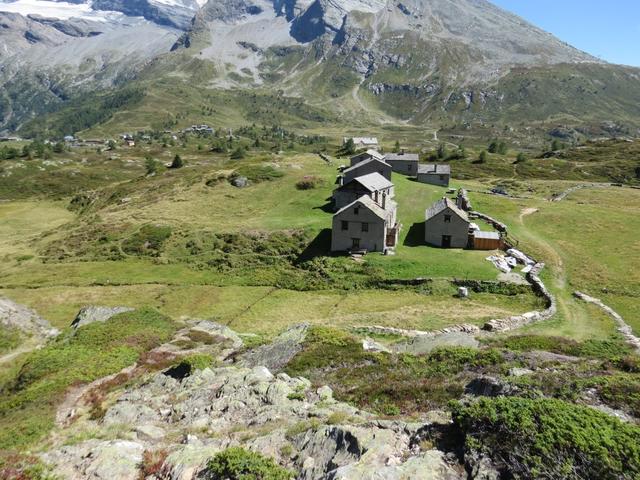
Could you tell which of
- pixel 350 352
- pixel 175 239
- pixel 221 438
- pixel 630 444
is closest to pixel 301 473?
pixel 221 438

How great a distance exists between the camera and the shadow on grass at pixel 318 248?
2470 inches

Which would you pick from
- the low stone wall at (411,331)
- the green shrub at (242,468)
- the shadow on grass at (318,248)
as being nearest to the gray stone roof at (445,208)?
the shadow on grass at (318,248)

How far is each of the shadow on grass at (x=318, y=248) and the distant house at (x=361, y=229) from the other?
75.9 inches

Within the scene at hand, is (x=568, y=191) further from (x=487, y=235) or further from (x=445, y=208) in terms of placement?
(x=445, y=208)

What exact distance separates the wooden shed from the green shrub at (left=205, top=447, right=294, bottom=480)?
5303cm

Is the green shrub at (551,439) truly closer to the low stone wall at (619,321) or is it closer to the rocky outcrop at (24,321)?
the low stone wall at (619,321)

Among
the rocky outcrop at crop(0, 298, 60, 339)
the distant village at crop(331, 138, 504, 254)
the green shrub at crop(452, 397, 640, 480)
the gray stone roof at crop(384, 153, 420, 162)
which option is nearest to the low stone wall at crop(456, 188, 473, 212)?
the distant village at crop(331, 138, 504, 254)

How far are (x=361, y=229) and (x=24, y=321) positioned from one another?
140 feet

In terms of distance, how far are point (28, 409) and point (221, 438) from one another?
12740 millimetres

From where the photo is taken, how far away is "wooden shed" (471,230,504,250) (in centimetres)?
6059

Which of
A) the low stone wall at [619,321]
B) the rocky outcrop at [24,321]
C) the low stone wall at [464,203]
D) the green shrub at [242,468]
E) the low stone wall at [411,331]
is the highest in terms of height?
the green shrub at [242,468]

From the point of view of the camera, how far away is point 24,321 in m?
45.8

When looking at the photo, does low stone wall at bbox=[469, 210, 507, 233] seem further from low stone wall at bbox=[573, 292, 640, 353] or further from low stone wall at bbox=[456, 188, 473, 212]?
low stone wall at bbox=[573, 292, 640, 353]

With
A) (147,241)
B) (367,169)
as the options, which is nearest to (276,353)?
(147,241)
